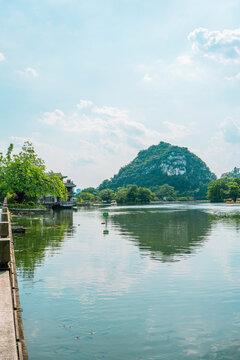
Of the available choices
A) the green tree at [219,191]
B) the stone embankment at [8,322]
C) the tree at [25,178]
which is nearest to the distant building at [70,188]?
the tree at [25,178]

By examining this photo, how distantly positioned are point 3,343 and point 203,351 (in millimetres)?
4984

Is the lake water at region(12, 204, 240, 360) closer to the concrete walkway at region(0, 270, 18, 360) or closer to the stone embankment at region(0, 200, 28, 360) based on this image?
the stone embankment at region(0, 200, 28, 360)

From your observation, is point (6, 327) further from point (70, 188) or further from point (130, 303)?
point (70, 188)

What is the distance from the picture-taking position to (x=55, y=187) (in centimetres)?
7744

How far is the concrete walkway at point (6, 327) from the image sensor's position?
18.6ft

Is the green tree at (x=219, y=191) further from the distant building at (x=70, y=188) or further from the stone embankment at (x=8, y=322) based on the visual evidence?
the stone embankment at (x=8, y=322)

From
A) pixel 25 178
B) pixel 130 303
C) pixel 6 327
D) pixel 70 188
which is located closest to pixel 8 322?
pixel 6 327

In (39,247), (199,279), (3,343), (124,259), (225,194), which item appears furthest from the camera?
(225,194)

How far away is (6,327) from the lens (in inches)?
264

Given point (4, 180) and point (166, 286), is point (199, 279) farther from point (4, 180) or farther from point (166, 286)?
point (4, 180)

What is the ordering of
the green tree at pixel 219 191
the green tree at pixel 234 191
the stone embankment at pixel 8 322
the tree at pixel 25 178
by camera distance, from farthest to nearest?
1. the green tree at pixel 219 191
2. the green tree at pixel 234 191
3. the tree at pixel 25 178
4. the stone embankment at pixel 8 322

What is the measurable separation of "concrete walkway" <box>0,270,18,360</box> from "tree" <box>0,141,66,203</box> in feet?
208

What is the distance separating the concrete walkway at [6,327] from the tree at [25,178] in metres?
63.3

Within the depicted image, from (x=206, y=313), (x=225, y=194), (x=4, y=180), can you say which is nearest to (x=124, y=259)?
(x=206, y=313)
